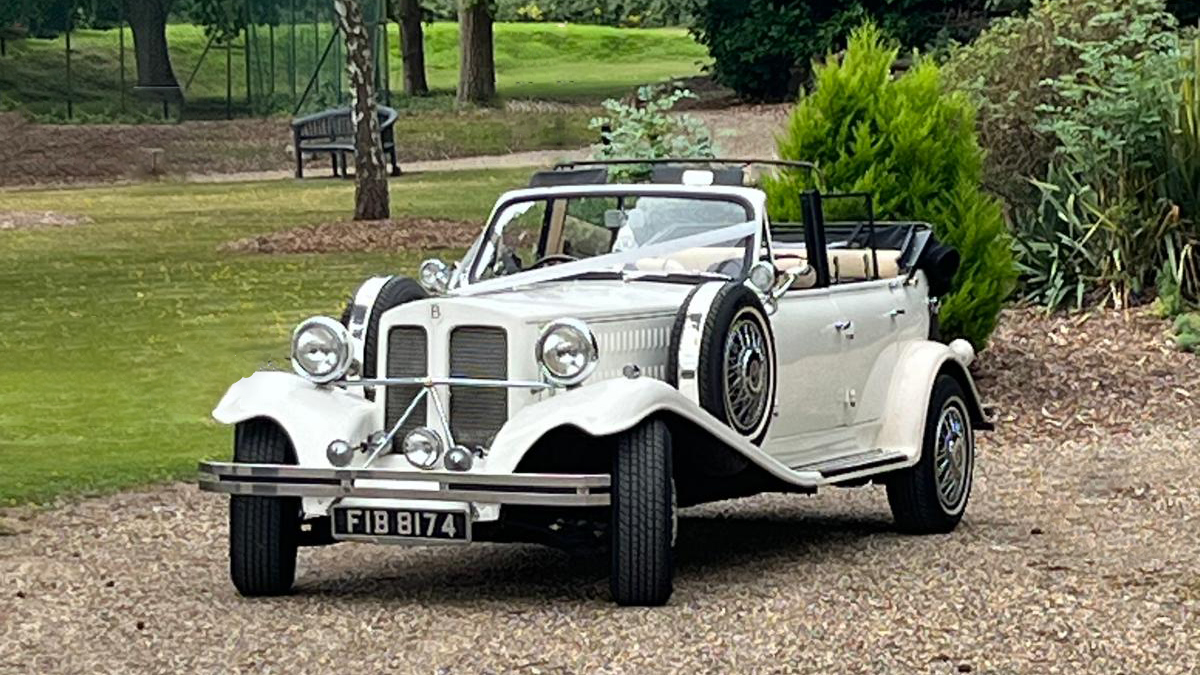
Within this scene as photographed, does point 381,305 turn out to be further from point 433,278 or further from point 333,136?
point 333,136

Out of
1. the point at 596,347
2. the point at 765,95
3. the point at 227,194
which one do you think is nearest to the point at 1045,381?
the point at 596,347

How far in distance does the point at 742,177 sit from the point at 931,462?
4.69 ft

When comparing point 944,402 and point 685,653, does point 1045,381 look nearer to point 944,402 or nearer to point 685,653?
point 944,402

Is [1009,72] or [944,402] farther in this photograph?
[1009,72]

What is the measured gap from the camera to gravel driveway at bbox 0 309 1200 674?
309 inches

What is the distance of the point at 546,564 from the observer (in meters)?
9.98

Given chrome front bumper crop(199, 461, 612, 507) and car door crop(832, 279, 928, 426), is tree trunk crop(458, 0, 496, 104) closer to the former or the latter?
car door crop(832, 279, 928, 426)

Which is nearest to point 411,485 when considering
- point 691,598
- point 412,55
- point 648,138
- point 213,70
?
point 691,598

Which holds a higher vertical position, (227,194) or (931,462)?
(931,462)

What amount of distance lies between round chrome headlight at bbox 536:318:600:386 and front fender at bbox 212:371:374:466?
77 centimetres

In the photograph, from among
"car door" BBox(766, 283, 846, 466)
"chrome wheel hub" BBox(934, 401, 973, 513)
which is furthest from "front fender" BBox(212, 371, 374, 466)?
"chrome wheel hub" BBox(934, 401, 973, 513)

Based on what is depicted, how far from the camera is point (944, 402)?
35.3 feet

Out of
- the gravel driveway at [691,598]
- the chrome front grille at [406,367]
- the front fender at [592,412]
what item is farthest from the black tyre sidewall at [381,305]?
the gravel driveway at [691,598]

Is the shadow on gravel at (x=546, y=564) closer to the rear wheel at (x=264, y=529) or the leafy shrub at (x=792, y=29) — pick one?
the rear wheel at (x=264, y=529)
